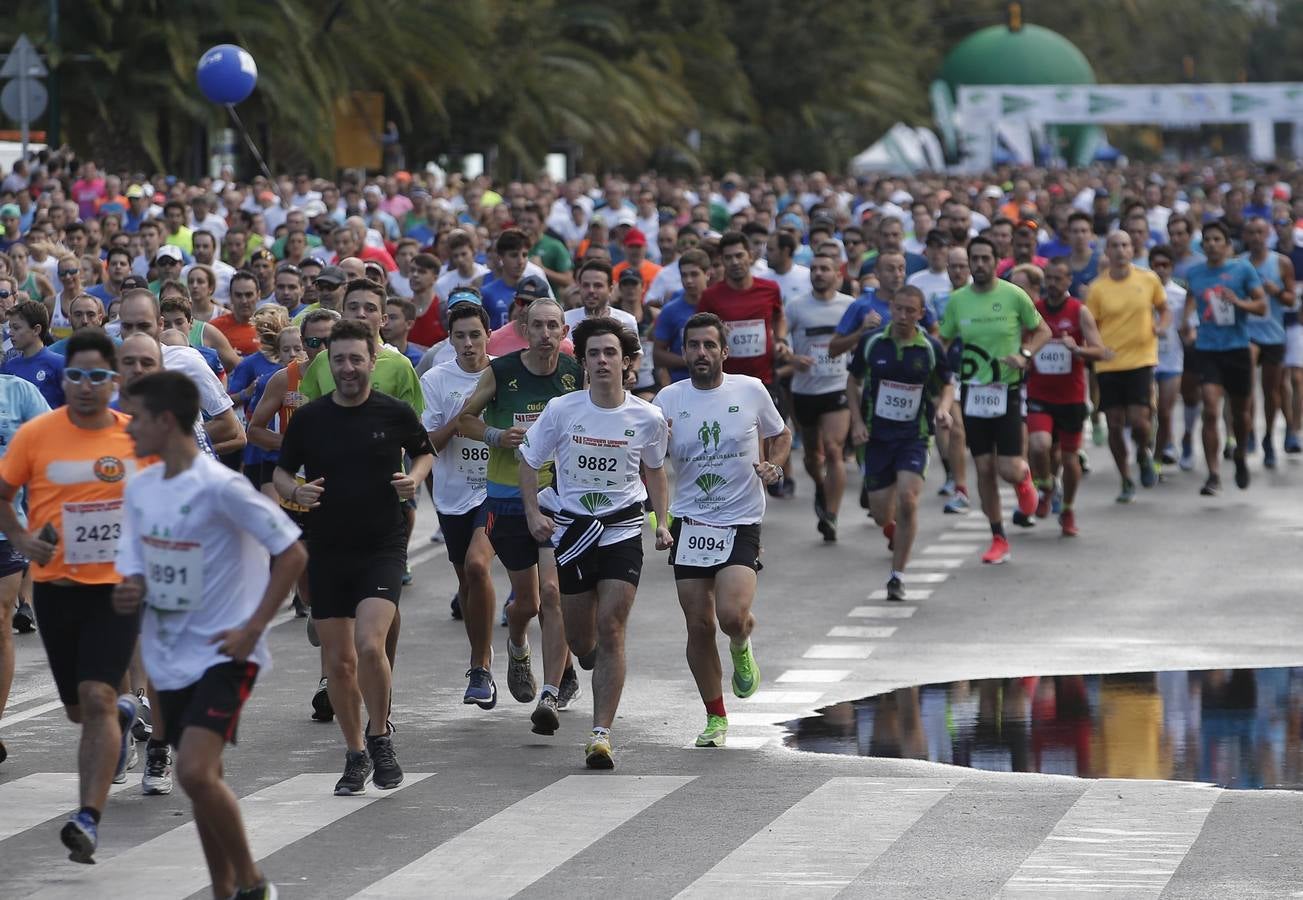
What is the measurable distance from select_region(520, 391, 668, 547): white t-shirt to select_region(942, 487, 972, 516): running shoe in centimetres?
776

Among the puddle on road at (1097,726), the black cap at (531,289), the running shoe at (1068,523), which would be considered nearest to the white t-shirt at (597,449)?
the puddle on road at (1097,726)

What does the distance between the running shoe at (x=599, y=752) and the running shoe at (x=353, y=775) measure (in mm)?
945

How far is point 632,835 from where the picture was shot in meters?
8.45

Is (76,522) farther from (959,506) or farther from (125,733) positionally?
(959,506)

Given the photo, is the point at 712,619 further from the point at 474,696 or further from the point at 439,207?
the point at 439,207

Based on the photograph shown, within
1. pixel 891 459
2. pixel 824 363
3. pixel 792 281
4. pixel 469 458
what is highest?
pixel 792 281

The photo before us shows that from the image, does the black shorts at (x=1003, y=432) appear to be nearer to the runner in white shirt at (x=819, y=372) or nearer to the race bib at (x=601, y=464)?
the runner in white shirt at (x=819, y=372)

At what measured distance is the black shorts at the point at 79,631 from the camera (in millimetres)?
8422

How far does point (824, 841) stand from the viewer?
836 centimetres

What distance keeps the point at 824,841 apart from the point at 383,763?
A: 1.77 m

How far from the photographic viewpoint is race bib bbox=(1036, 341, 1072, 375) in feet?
54.1

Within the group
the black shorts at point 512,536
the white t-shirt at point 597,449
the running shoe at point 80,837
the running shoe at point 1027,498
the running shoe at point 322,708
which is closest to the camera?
the running shoe at point 80,837

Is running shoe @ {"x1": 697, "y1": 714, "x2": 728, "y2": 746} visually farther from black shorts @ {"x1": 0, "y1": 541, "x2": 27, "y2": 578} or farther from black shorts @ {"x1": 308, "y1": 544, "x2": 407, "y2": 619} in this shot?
black shorts @ {"x1": 0, "y1": 541, "x2": 27, "y2": 578}

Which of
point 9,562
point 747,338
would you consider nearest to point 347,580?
point 9,562
